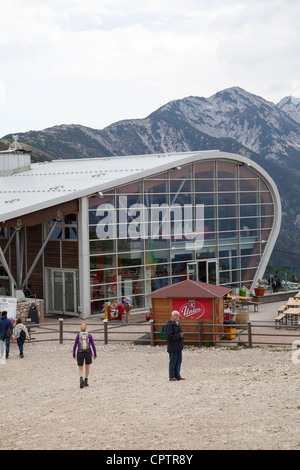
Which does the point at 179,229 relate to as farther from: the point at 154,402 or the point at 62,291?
the point at 154,402

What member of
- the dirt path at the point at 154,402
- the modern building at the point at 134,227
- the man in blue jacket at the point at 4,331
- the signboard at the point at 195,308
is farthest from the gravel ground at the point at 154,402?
the modern building at the point at 134,227

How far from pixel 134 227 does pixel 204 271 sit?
528cm

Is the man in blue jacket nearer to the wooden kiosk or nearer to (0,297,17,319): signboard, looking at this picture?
(0,297,17,319): signboard

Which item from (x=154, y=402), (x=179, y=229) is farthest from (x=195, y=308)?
(x=179, y=229)

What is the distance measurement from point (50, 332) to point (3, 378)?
5912 mm

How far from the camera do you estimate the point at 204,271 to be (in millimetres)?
33656

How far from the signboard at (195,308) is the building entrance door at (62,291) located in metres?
8.41

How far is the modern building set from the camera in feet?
93.5

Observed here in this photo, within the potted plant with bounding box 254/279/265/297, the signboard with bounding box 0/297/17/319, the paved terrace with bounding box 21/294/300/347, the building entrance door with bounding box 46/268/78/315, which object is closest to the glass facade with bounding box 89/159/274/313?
the potted plant with bounding box 254/279/265/297

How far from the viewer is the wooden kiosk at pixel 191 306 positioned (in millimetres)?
21641

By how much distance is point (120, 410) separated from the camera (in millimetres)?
12906

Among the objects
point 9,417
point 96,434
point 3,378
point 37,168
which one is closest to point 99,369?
point 3,378
